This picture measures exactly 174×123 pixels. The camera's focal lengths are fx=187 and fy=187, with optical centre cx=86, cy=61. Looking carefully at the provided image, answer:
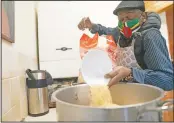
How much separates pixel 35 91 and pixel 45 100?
6 centimetres

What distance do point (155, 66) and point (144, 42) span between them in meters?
0.09

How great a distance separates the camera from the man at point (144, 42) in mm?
530

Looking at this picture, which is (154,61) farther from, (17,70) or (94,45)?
(17,70)

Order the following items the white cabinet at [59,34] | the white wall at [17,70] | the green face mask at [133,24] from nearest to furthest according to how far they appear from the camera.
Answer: the white wall at [17,70]
the green face mask at [133,24]
the white cabinet at [59,34]

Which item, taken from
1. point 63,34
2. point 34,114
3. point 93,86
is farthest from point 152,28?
point 63,34

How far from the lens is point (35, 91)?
2.44 ft

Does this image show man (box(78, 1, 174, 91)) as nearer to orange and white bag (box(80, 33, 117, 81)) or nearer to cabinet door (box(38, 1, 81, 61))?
orange and white bag (box(80, 33, 117, 81))

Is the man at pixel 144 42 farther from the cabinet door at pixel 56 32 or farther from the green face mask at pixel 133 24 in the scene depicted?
the cabinet door at pixel 56 32

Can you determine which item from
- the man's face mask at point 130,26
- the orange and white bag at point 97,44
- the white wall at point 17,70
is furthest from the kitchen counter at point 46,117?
the man's face mask at point 130,26

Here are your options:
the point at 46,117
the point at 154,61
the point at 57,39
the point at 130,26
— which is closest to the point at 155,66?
the point at 154,61

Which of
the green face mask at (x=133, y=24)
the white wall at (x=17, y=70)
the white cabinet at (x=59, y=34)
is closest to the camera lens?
the white wall at (x=17, y=70)

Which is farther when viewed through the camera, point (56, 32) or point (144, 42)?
point (56, 32)

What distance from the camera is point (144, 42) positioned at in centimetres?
62

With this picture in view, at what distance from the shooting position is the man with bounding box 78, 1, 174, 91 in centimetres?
53
